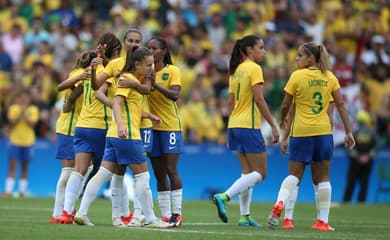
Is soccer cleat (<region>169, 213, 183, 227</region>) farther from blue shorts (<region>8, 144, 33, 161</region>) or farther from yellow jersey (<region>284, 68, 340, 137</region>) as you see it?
blue shorts (<region>8, 144, 33, 161</region>)

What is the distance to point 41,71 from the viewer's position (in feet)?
91.4

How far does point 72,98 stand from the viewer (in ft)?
52.1

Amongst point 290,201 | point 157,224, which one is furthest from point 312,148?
point 157,224

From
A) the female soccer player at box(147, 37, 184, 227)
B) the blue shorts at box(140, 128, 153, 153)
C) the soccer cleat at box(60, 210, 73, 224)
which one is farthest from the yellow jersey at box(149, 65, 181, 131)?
the soccer cleat at box(60, 210, 73, 224)

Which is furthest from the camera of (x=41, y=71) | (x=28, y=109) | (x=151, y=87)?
(x=41, y=71)

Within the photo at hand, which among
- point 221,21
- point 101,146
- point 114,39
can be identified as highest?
point 221,21

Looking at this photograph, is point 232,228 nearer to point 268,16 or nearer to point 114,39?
point 114,39

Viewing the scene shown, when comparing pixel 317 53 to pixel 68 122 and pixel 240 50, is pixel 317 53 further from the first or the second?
pixel 68 122

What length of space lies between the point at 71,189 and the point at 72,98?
1421 millimetres

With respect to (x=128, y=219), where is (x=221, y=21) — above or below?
above

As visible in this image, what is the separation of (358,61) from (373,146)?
12.6 feet

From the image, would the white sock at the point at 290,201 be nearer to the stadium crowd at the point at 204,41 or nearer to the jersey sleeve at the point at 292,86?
the jersey sleeve at the point at 292,86

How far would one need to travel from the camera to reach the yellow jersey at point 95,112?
50.1 feet

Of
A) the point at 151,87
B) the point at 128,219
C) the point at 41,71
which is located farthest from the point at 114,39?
the point at 41,71
